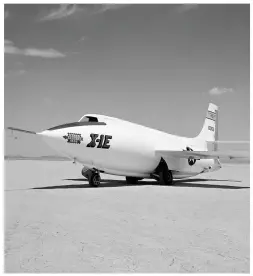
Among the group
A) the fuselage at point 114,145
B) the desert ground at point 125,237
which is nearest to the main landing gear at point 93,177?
the fuselage at point 114,145

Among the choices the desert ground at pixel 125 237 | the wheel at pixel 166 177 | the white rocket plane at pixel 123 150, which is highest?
the white rocket plane at pixel 123 150

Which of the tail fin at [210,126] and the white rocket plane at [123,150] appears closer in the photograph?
the white rocket plane at [123,150]

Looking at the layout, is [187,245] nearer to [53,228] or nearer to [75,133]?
[53,228]

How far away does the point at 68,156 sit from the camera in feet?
52.0

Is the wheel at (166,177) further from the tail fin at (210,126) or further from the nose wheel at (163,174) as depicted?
the tail fin at (210,126)

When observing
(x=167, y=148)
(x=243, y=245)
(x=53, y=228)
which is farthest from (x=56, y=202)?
(x=167, y=148)

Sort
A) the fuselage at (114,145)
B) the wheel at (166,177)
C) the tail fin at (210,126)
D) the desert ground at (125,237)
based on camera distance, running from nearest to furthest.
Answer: the desert ground at (125,237)
the fuselage at (114,145)
the wheel at (166,177)
the tail fin at (210,126)

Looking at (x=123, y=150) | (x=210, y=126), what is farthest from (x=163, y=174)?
(x=210, y=126)

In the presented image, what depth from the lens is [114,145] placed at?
17141 millimetres

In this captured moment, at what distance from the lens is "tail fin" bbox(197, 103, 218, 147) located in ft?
89.9

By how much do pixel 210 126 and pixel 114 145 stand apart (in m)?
13.0

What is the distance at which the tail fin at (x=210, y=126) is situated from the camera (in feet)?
89.9

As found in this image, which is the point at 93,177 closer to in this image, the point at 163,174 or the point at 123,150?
the point at 123,150

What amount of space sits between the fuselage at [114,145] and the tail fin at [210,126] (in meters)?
5.75
